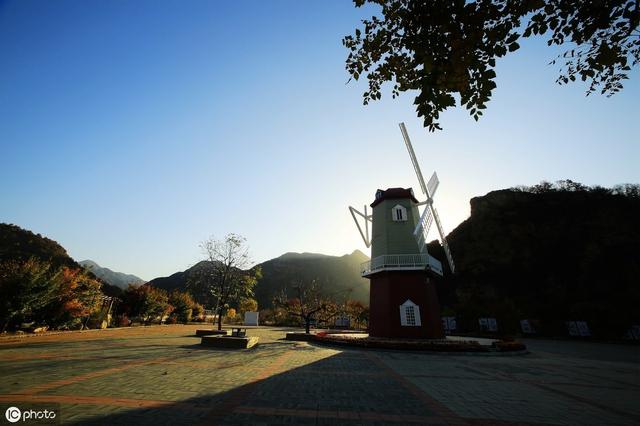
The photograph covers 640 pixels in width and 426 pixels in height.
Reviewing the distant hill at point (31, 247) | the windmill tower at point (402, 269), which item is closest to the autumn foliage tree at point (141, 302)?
the distant hill at point (31, 247)

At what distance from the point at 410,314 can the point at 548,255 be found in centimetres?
4602

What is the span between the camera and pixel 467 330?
33.0 metres

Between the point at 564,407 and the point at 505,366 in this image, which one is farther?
the point at 505,366

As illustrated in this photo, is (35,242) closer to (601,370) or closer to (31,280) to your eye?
(31,280)

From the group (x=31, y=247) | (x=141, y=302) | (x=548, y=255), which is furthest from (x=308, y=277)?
(x=141, y=302)

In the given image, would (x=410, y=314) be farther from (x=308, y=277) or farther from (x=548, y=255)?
(x=308, y=277)

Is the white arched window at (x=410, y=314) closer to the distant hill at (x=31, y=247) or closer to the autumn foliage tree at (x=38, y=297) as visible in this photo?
the autumn foliage tree at (x=38, y=297)

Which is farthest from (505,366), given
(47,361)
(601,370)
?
(47,361)

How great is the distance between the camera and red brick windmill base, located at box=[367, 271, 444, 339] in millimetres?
18969

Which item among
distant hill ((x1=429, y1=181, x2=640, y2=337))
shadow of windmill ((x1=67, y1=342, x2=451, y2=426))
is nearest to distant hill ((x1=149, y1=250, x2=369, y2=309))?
distant hill ((x1=429, y1=181, x2=640, y2=337))

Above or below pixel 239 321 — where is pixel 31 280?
above

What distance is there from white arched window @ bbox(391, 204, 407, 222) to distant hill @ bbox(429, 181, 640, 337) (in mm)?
18245

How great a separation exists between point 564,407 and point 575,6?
789 centimetres

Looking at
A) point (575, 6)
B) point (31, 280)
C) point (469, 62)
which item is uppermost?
point (575, 6)
